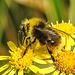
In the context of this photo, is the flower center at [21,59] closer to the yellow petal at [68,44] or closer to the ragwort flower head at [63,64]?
the ragwort flower head at [63,64]

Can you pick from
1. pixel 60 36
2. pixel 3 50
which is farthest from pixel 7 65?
pixel 3 50

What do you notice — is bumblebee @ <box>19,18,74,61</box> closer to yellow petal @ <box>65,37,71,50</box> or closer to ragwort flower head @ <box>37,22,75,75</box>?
ragwort flower head @ <box>37,22,75,75</box>

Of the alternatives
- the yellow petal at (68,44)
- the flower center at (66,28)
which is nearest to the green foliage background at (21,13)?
the flower center at (66,28)

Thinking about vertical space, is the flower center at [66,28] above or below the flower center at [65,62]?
above

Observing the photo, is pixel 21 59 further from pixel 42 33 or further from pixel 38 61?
pixel 42 33

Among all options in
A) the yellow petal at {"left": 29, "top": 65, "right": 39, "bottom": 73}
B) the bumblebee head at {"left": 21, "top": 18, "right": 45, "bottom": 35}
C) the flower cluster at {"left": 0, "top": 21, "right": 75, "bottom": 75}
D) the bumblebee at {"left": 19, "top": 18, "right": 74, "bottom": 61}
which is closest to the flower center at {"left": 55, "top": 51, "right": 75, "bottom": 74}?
the flower cluster at {"left": 0, "top": 21, "right": 75, "bottom": 75}

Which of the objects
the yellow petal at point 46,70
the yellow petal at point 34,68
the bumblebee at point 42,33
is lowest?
the yellow petal at point 46,70
